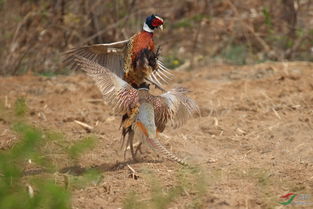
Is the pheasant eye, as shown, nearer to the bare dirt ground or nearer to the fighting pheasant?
the fighting pheasant

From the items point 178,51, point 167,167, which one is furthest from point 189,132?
point 178,51

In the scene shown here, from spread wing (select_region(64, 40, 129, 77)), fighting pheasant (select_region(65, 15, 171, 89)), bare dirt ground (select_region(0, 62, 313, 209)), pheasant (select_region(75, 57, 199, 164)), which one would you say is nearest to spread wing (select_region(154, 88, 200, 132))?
pheasant (select_region(75, 57, 199, 164))

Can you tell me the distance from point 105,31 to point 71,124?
3489 mm

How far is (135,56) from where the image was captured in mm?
5832

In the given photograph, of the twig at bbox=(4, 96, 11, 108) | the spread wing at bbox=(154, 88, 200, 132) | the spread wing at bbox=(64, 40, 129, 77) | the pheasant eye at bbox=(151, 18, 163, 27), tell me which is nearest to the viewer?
the spread wing at bbox=(154, 88, 200, 132)

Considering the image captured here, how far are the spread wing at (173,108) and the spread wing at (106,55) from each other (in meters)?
0.61

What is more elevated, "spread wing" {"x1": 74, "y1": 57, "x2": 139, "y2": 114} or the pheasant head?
the pheasant head

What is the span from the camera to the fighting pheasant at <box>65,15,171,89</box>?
229 inches

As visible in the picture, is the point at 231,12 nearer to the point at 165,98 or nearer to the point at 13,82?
the point at 13,82

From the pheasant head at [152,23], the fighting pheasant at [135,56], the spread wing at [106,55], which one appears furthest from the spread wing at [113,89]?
the pheasant head at [152,23]

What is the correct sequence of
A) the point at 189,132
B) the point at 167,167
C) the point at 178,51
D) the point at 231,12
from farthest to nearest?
the point at 231,12 < the point at 178,51 < the point at 189,132 < the point at 167,167

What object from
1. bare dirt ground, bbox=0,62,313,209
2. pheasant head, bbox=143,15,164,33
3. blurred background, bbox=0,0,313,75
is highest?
blurred background, bbox=0,0,313,75

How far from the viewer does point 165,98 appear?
5.86m

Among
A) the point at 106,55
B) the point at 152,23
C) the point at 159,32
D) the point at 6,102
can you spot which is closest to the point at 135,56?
the point at 152,23
